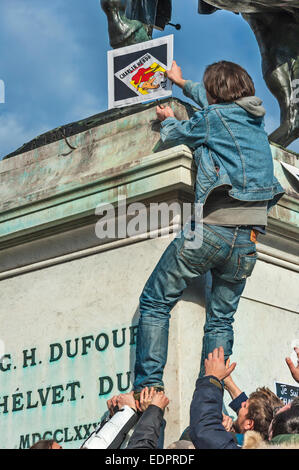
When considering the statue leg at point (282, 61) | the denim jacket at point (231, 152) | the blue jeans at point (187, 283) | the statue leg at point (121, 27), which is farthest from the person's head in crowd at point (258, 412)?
the statue leg at point (121, 27)

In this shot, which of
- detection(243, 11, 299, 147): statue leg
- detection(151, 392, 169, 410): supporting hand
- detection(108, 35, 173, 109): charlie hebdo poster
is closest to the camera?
detection(151, 392, 169, 410): supporting hand

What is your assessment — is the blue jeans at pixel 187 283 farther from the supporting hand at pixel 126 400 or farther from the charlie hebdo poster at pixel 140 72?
the charlie hebdo poster at pixel 140 72

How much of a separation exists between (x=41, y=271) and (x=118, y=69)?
1318mm

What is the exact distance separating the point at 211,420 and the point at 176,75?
2452mm

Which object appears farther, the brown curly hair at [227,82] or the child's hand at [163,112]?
the child's hand at [163,112]

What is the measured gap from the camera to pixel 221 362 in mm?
4637

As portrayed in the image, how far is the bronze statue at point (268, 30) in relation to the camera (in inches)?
267

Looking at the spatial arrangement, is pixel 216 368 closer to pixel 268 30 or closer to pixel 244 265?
pixel 244 265

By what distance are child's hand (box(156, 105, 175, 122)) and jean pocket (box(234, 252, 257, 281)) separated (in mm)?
980

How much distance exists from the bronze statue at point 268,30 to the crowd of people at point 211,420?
8.00ft

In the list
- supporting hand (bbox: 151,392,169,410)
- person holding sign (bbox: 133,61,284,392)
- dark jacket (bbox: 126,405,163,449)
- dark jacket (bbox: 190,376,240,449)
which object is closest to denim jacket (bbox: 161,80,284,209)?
person holding sign (bbox: 133,61,284,392)

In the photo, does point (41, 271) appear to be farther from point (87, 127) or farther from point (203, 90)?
point (203, 90)

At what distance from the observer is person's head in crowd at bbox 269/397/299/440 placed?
3.76m

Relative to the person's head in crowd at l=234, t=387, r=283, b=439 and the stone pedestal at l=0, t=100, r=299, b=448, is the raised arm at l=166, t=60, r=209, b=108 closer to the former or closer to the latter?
the stone pedestal at l=0, t=100, r=299, b=448
